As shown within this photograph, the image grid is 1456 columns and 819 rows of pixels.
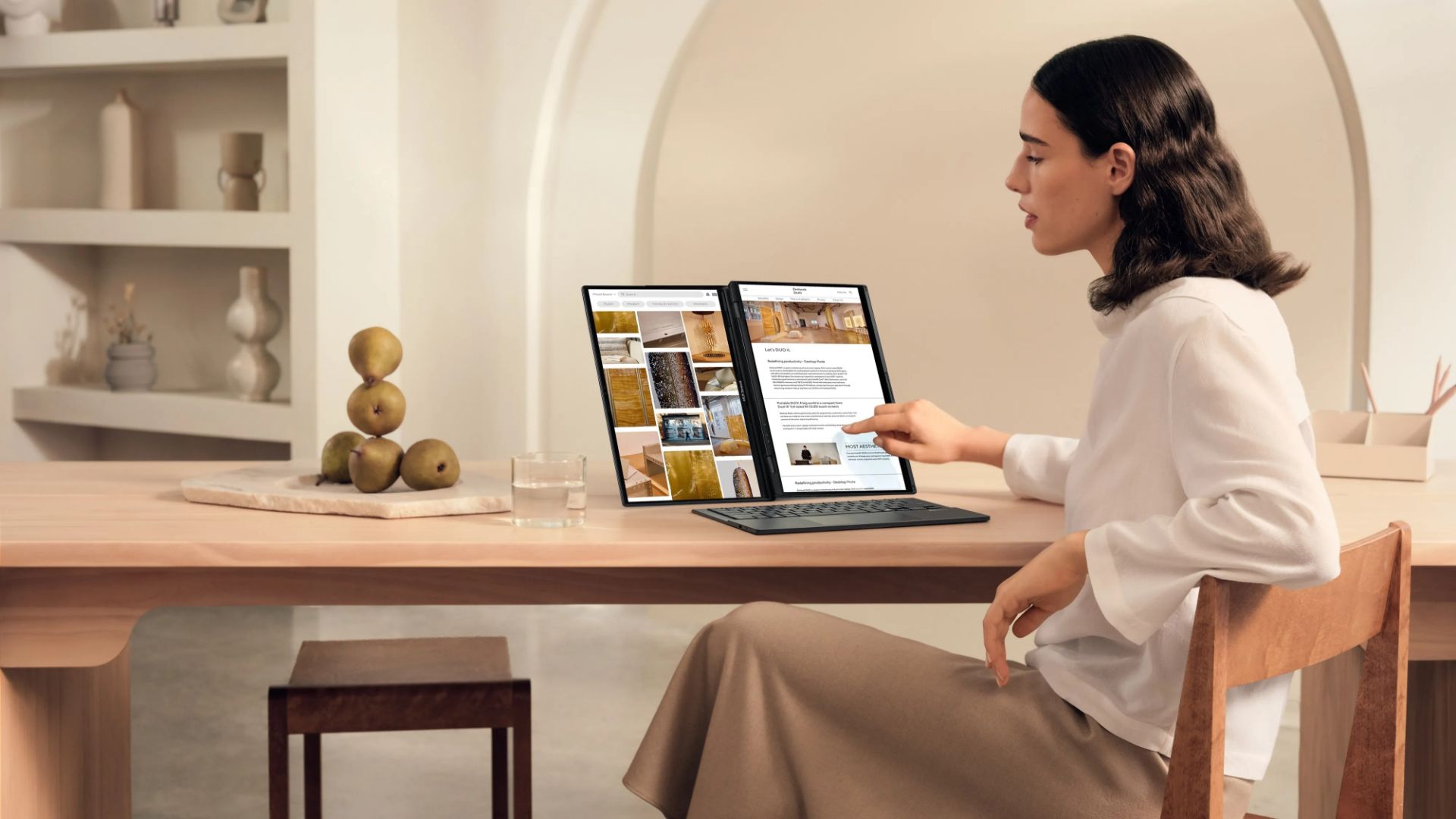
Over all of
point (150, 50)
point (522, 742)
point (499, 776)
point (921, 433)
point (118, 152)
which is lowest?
point (499, 776)

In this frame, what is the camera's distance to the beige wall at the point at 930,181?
386cm

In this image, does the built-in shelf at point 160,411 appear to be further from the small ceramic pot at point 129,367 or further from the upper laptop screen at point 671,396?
the upper laptop screen at point 671,396

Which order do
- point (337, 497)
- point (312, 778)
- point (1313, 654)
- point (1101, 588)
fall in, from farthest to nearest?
point (312, 778)
point (337, 497)
point (1101, 588)
point (1313, 654)

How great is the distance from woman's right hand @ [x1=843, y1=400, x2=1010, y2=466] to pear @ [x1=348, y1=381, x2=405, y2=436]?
2.07 ft

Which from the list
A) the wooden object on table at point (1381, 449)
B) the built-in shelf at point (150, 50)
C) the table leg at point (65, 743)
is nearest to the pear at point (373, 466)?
the table leg at point (65, 743)

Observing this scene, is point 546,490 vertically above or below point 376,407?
below

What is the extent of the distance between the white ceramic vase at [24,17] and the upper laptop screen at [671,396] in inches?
139

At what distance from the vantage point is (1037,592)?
52.5 inches

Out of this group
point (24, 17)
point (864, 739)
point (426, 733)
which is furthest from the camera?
point (24, 17)

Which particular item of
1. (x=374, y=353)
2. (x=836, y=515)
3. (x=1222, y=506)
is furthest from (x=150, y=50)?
(x=1222, y=506)

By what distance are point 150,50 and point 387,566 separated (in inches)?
136

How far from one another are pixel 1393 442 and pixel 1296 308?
186 centimetres

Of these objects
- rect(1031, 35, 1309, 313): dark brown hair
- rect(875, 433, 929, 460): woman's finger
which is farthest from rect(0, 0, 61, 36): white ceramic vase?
rect(1031, 35, 1309, 313): dark brown hair

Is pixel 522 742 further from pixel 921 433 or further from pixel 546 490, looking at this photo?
pixel 921 433
